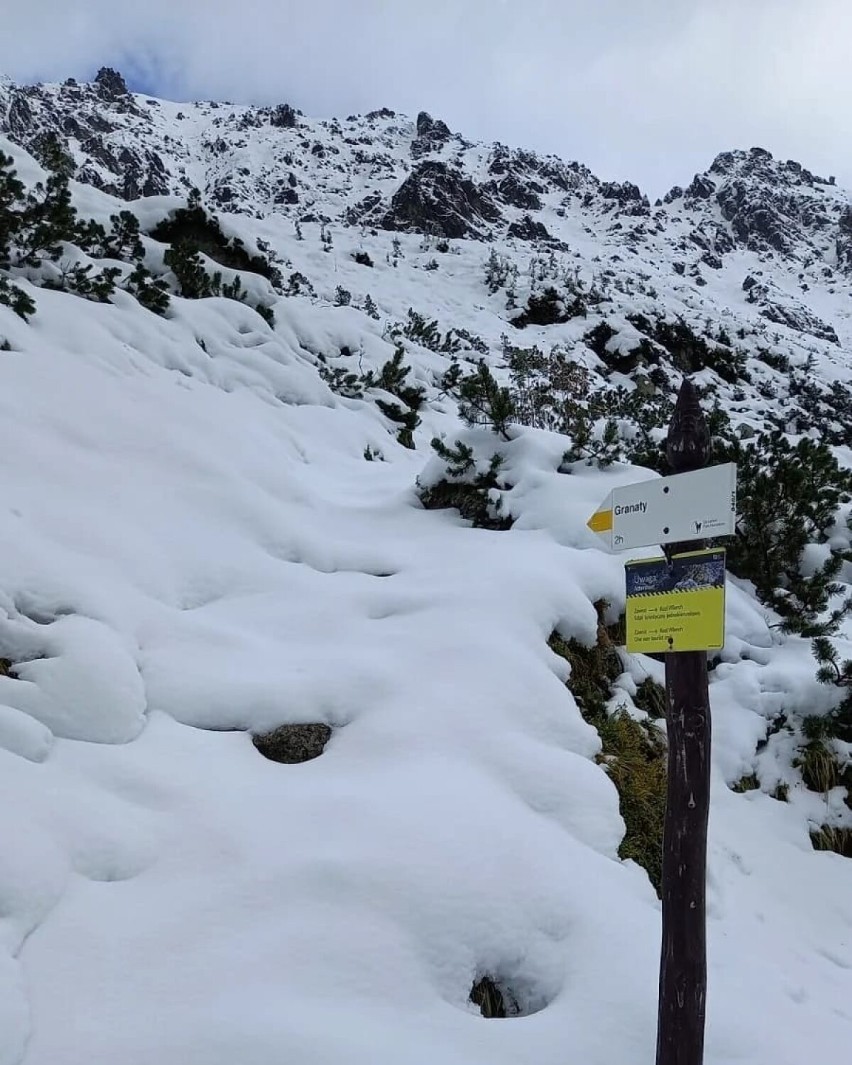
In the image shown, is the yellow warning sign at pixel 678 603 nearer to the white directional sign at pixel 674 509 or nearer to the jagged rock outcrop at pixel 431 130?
the white directional sign at pixel 674 509

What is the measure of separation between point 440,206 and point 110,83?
55244 millimetres

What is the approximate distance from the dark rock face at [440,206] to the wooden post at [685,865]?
164 feet

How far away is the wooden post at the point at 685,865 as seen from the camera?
91.8 inches

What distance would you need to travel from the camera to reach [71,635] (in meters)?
3.79

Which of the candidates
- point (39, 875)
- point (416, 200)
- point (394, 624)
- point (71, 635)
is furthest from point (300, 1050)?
point (416, 200)

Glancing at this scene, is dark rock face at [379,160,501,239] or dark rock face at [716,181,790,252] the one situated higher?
dark rock face at [716,181,790,252]

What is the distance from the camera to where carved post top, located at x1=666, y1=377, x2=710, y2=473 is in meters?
2.67

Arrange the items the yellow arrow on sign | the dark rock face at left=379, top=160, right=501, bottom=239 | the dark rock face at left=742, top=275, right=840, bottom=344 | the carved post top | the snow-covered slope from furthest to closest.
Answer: the dark rock face at left=379, top=160, right=501, bottom=239, the dark rock face at left=742, top=275, right=840, bottom=344, the yellow arrow on sign, the carved post top, the snow-covered slope

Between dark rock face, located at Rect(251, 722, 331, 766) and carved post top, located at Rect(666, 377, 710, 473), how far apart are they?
2.41 m

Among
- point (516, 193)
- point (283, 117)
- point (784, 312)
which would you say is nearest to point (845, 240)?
point (516, 193)

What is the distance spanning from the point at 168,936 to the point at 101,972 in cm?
24

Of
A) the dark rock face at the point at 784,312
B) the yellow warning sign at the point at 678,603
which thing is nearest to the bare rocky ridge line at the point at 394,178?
the dark rock face at the point at 784,312

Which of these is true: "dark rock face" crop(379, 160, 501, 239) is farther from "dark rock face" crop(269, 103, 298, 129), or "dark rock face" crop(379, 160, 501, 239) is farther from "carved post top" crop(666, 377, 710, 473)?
"carved post top" crop(666, 377, 710, 473)

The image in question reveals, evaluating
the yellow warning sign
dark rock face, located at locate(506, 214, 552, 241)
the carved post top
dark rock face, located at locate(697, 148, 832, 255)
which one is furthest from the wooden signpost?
dark rock face, located at locate(697, 148, 832, 255)
